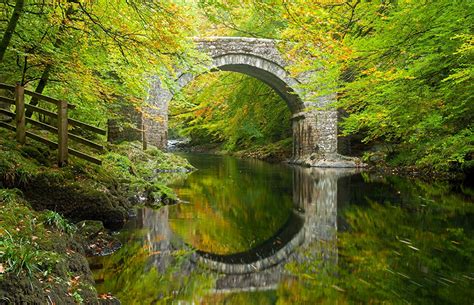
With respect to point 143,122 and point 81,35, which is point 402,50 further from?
point 143,122

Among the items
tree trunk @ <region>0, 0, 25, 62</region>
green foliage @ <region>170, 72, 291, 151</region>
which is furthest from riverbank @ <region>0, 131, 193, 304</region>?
green foliage @ <region>170, 72, 291, 151</region>

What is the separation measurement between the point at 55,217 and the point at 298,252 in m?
2.58

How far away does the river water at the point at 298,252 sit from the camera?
3350 millimetres

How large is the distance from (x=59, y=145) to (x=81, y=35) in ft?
5.31

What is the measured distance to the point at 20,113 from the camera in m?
5.60

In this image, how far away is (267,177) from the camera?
12.2 m

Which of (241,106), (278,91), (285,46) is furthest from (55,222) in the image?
(241,106)

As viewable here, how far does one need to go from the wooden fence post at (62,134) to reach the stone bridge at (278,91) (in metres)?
9.29

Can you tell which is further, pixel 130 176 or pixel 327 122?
pixel 327 122

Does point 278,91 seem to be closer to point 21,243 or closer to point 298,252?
point 298,252

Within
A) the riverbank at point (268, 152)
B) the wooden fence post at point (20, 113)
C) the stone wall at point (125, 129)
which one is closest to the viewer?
the wooden fence post at point (20, 113)

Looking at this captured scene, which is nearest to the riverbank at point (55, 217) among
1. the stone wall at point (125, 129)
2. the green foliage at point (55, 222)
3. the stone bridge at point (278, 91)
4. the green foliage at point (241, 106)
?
the green foliage at point (55, 222)

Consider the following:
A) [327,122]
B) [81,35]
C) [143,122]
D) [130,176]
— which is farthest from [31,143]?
[327,122]

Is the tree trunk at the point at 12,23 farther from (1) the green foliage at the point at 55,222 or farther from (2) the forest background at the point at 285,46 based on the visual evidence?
(1) the green foliage at the point at 55,222
